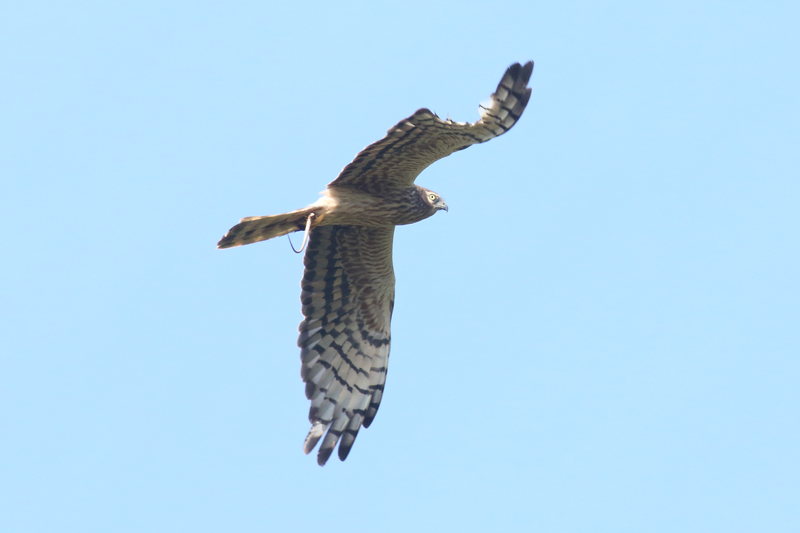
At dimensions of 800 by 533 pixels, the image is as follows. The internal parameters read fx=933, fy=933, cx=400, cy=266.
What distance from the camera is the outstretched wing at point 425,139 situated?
7785 millimetres

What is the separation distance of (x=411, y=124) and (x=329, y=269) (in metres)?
2.22

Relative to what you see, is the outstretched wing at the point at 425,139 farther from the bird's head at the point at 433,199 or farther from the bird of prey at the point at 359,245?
the bird's head at the point at 433,199

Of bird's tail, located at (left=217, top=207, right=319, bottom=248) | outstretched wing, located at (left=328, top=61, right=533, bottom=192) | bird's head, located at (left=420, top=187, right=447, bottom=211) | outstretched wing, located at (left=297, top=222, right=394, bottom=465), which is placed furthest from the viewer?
outstretched wing, located at (left=297, top=222, right=394, bottom=465)

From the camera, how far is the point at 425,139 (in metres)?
8.14

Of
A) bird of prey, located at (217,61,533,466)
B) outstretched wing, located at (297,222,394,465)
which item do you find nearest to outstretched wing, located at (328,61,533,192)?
bird of prey, located at (217,61,533,466)

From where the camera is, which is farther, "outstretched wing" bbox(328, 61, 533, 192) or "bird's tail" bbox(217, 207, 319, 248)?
"bird's tail" bbox(217, 207, 319, 248)

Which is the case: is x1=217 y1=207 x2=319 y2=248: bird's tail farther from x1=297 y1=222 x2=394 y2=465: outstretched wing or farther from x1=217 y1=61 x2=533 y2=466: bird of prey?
x1=297 y1=222 x2=394 y2=465: outstretched wing

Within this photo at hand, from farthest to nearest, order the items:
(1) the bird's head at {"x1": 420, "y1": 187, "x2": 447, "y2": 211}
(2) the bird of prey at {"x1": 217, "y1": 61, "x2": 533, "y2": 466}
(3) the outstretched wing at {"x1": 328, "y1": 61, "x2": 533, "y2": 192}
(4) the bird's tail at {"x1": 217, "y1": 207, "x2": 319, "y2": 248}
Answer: (1) the bird's head at {"x1": 420, "y1": 187, "x2": 447, "y2": 211} → (4) the bird's tail at {"x1": 217, "y1": 207, "x2": 319, "y2": 248} → (2) the bird of prey at {"x1": 217, "y1": 61, "x2": 533, "y2": 466} → (3) the outstretched wing at {"x1": 328, "y1": 61, "x2": 533, "y2": 192}

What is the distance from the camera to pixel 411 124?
7.89m

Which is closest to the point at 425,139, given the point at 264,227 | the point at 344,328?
the point at 264,227

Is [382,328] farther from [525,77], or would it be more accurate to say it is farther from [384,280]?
[525,77]

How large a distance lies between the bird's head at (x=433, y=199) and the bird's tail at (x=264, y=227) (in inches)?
45.5

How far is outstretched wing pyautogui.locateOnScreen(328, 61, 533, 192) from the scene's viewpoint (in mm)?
7785

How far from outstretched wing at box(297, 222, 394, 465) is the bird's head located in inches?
18.9
